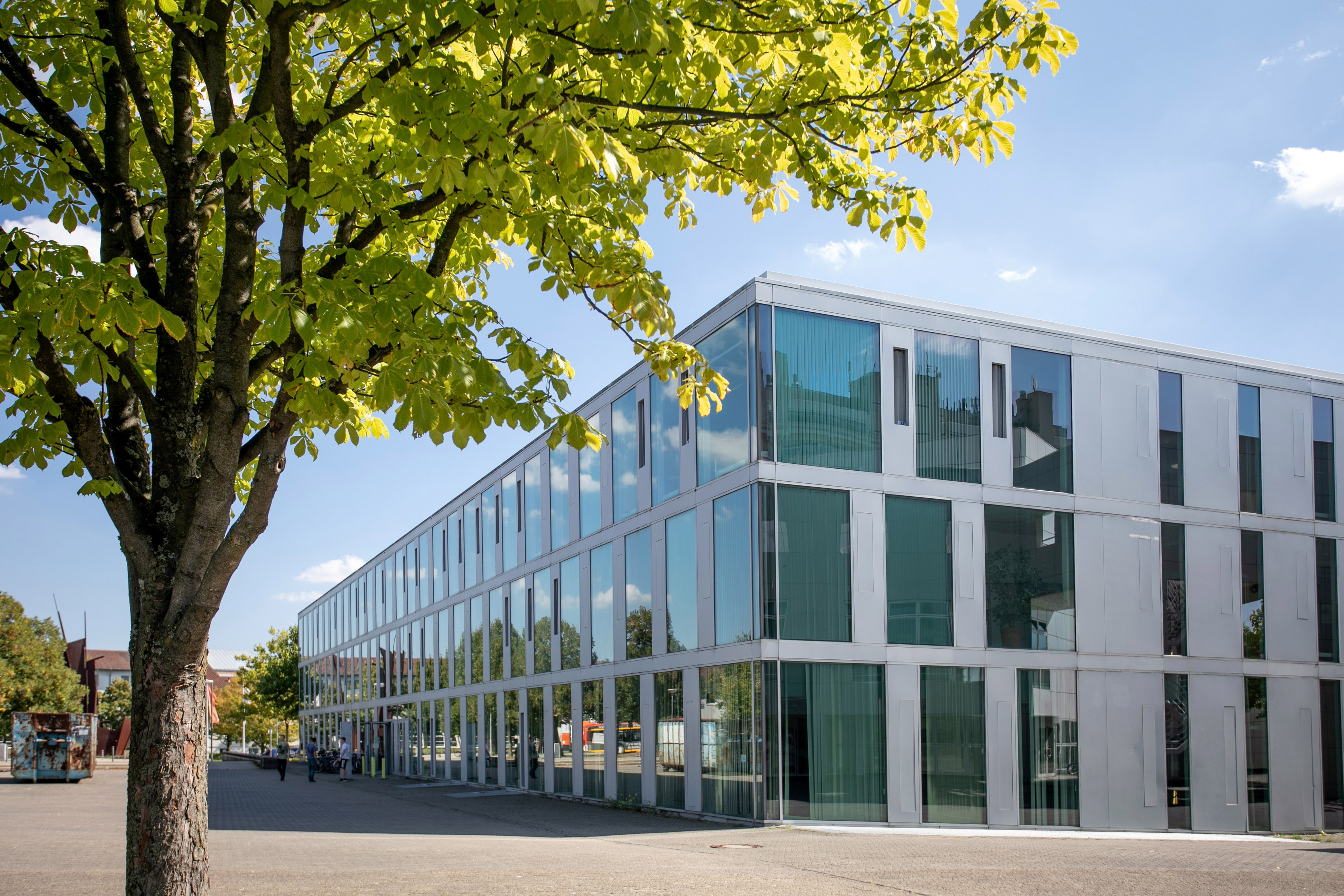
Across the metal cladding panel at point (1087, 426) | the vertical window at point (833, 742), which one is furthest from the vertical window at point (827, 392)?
the metal cladding panel at point (1087, 426)

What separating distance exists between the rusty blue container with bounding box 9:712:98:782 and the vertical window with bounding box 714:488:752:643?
2778cm

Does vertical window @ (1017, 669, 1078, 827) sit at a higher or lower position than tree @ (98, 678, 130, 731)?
higher

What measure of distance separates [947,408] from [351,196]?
1681cm

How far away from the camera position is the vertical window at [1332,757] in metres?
24.2

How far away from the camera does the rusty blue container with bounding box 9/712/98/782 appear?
125 feet

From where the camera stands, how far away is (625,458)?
26.3m

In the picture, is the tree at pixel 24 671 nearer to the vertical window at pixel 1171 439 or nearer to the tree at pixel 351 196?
the vertical window at pixel 1171 439

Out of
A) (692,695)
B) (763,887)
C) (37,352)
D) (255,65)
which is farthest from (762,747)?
(37,352)

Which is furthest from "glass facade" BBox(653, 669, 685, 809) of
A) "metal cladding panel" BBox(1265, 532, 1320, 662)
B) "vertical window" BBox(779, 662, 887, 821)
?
"metal cladding panel" BBox(1265, 532, 1320, 662)

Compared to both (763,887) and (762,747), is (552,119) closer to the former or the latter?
(763,887)

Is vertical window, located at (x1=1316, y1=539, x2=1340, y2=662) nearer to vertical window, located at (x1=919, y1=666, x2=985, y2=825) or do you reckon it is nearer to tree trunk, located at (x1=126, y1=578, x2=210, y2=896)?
vertical window, located at (x1=919, y1=666, x2=985, y2=825)

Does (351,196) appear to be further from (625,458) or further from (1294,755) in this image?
Result: (1294,755)

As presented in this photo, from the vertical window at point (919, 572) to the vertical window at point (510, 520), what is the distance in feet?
53.0

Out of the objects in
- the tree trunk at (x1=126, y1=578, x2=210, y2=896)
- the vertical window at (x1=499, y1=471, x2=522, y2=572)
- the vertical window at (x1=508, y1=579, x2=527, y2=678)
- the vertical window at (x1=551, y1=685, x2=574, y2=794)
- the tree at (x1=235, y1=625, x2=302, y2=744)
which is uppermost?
the vertical window at (x1=499, y1=471, x2=522, y2=572)
